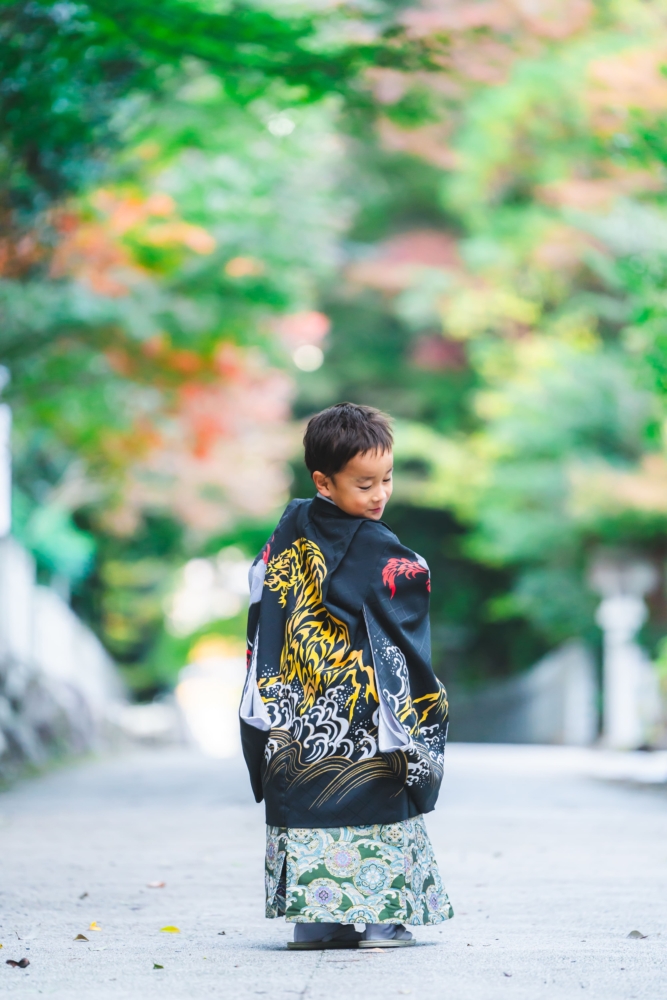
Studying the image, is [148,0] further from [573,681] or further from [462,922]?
[573,681]

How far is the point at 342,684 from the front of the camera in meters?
3.89

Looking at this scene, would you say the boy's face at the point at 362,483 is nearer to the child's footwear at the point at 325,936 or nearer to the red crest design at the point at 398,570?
the red crest design at the point at 398,570

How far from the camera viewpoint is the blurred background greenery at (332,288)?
919 centimetres

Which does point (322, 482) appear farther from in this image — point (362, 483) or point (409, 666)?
point (409, 666)

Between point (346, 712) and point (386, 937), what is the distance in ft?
2.10

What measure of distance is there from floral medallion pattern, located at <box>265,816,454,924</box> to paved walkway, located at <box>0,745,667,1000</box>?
11cm

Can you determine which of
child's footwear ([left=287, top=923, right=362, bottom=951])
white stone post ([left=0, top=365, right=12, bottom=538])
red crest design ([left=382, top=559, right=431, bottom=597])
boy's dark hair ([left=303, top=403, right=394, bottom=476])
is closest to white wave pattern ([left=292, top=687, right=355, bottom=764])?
red crest design ([left=382, top=559, right=431, bottom=597])

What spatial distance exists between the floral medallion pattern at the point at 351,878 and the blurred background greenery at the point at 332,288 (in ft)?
17.6

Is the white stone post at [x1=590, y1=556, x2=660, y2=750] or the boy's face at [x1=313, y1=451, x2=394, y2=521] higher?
the boy's face at [x1=313, y1=451, x2=394, y2=521]

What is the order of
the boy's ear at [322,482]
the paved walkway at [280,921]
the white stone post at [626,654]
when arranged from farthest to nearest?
1. the white stone post at [626,654]
2. the boy's ear at [322,482]
3. the paved walkway at [280,921]

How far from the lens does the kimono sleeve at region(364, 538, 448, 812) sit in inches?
152

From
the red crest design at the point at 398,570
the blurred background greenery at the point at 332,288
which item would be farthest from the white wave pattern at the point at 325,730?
the blurred background greenery at the point at 332,288

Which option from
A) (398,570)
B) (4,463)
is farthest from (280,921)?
(4,463)

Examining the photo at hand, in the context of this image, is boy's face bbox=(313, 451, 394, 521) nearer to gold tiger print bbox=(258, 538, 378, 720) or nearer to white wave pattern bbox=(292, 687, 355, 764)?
gold tiger print bbox=(258, 538, 378, 720)
